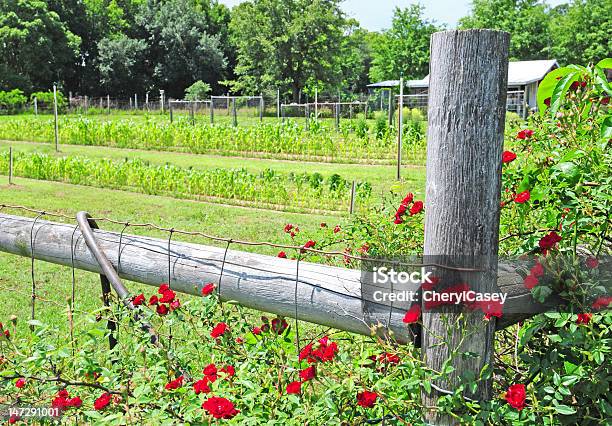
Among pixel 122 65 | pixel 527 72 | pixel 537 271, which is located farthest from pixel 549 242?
pixel 122 65

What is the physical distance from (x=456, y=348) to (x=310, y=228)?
251 inches

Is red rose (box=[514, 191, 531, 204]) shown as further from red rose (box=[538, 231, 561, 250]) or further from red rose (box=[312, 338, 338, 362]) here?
red rose (box=[312, 338, 338, 362])

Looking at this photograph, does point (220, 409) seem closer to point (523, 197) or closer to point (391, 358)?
point (391, 358)

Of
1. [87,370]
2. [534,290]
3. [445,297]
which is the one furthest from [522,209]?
[87,370]

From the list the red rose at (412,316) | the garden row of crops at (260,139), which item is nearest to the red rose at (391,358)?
the red rose at (412,316)

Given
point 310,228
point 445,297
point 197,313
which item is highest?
point 445,297

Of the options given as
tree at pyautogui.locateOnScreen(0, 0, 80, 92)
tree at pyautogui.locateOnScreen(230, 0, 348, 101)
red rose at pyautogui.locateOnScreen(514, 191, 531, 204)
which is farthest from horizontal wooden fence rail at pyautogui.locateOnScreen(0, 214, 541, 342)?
tree at pyautogui.locateOnScreen(0, 0, 80, 92)

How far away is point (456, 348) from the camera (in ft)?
5.70

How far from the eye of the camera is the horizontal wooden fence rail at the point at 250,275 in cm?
194

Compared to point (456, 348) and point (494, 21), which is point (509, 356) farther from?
point (494, 21)

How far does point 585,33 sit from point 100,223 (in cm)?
4547

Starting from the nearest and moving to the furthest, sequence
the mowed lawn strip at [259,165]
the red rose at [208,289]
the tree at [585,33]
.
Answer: the red rose at [208,289] → the mowed lawn strip at [259,165] → the tree at [585,33]

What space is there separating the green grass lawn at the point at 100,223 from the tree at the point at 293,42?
3339 cm

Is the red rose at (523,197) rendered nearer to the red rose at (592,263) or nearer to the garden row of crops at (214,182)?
the red rose at (592,263)
